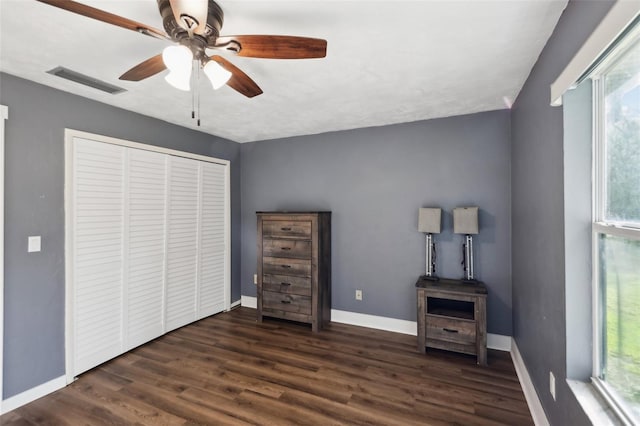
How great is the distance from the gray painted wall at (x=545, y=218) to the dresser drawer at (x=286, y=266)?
206 centimetres

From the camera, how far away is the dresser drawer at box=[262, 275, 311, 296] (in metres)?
3.39

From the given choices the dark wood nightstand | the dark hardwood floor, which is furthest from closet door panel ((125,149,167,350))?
the dark wood nightstand

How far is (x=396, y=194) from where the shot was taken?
3359 mm

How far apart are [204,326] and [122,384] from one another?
45.0 inches

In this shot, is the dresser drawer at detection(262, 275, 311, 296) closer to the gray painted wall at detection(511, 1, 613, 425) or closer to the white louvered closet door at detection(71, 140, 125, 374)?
the white louvered closet door at detection(71, 140, 125, 374)

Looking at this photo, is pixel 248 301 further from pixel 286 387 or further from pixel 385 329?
pixel 286 387

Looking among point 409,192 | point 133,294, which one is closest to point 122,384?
point 133,294

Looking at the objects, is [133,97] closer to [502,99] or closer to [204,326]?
[204,326]

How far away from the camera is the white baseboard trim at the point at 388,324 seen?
2877 millimetres

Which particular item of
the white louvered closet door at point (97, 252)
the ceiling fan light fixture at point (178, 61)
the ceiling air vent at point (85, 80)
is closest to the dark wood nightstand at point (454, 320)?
the ceiling fan light fixture at point (178, 61)

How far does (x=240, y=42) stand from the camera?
4.42 feet

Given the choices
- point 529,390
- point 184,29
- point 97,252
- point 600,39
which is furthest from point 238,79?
point 529,390

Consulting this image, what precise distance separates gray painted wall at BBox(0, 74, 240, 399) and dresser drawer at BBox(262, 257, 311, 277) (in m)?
1.89

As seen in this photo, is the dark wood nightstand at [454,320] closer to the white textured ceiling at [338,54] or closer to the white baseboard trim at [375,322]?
the white baseboard trim at [375,322]
